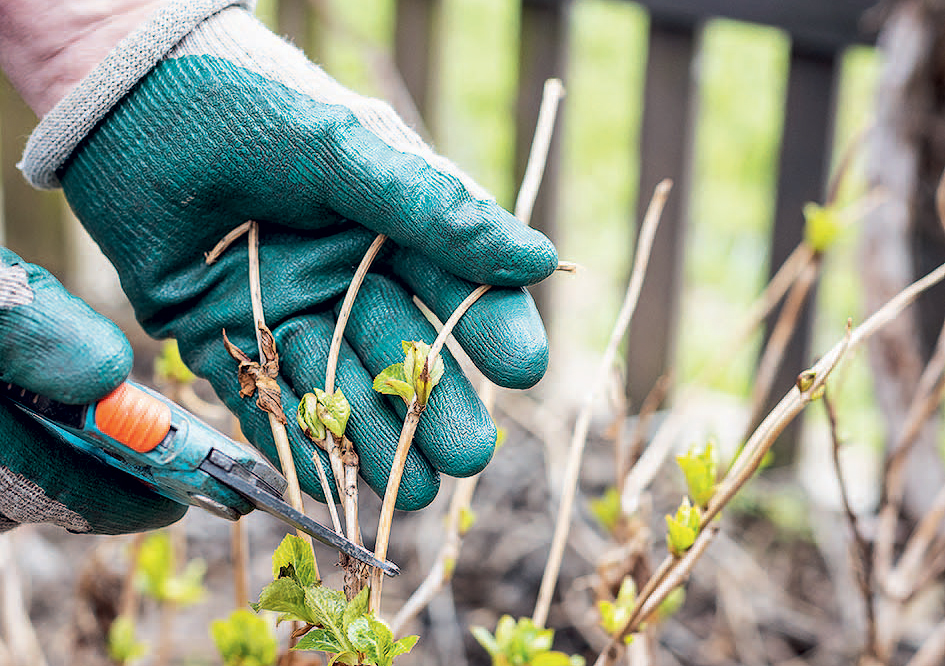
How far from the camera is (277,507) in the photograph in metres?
0.68

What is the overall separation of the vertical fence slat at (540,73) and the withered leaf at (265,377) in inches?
52.6

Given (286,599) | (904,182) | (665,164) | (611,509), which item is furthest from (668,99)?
(286,599)

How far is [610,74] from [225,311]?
2.50 meters

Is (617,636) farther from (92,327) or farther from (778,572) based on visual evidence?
(778,572)

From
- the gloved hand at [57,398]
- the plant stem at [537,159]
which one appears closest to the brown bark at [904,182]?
the plant stem at [537,159]

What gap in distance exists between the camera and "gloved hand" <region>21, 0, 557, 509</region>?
75 centimetres

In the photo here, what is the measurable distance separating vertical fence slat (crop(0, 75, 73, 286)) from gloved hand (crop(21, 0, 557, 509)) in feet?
4.77

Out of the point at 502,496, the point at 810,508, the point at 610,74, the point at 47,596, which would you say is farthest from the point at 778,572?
the point at 610,74

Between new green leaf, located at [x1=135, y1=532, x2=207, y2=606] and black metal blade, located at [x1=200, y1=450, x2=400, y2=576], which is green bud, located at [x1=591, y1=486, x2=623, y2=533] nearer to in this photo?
black metal blade, located at [x1=200, y1=450, x2=400, y2=576]

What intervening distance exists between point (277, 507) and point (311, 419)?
81 mm

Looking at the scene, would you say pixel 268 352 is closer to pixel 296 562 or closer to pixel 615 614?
pixel 296 562

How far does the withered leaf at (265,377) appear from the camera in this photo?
697 mm

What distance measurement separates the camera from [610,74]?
3107 millimetres

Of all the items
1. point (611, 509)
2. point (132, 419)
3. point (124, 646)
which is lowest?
point (124, 646)
